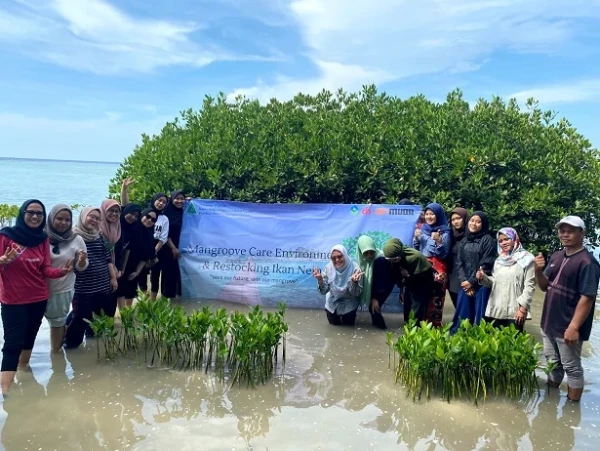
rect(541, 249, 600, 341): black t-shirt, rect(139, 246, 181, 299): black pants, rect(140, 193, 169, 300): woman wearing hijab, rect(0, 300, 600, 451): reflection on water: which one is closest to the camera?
rect(0, 300, 600, 451): reflection on water

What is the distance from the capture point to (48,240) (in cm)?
493

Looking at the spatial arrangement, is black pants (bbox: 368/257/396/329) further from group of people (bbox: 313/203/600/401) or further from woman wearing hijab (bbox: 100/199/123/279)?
woman wearing hijab (bbox: 100/199/123/279)

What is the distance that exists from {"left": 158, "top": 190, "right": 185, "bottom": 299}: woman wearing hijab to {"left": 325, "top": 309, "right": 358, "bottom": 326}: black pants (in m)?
2.45

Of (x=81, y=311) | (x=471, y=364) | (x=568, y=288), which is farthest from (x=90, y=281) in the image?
(x=568, y=288)

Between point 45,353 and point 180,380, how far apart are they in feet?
5.80

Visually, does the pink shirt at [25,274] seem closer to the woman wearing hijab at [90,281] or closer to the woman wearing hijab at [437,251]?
the woman wearing hijab at [90,281]

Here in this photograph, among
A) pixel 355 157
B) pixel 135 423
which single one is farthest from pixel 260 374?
pixel 355 157

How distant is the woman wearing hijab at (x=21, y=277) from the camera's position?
459cm

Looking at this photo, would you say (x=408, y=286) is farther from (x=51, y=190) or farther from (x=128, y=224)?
(x=51, y=190)

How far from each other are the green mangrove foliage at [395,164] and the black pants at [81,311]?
2.66 meters

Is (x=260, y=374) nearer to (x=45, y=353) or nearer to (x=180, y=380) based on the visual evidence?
(x=180, y=380)

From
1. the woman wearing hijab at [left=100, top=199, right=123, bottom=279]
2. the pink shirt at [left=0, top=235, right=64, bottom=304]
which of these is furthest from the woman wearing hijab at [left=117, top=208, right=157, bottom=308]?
the pink shirt at [left=0, top=235, right=64, bottom=304]

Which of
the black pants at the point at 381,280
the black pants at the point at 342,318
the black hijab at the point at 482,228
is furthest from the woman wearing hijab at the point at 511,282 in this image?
the black pants at the point at 342,318

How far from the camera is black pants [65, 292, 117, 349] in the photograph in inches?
223
